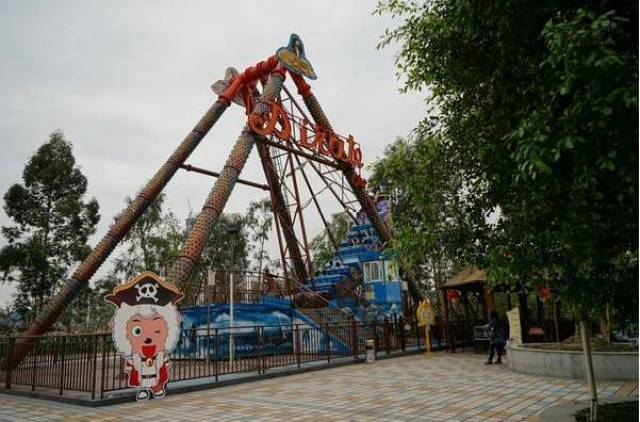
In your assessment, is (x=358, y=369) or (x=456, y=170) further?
(x=358, y=369)

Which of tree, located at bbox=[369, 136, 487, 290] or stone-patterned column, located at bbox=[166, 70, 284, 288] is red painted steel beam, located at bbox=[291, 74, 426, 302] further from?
tree, located at bbox=[369, 136, 487, 290]

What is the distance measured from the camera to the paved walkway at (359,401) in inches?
288

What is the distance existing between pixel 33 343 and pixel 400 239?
30.0 feet

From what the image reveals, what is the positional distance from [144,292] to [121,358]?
1348mm

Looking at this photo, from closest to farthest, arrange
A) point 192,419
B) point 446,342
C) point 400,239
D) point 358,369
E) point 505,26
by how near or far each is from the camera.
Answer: point 505,26 < point 400,239 < point 192,419 < point 358,369 < point 446,342

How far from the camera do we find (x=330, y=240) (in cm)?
3903

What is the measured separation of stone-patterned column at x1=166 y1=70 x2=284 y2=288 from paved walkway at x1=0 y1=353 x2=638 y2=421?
5712 mm

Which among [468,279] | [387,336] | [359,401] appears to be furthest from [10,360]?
[468,279]

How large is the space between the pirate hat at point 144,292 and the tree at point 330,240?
28.0 meters

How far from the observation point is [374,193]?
100 feet

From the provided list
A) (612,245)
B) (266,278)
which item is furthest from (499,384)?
(266,278)

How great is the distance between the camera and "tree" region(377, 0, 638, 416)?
3738mm

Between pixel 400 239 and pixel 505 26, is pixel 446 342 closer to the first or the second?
pixel 400 239

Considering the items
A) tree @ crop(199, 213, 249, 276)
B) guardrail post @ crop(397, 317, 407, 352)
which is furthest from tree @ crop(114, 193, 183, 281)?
guardrail post @ crop(397, 317, 407, 352)
